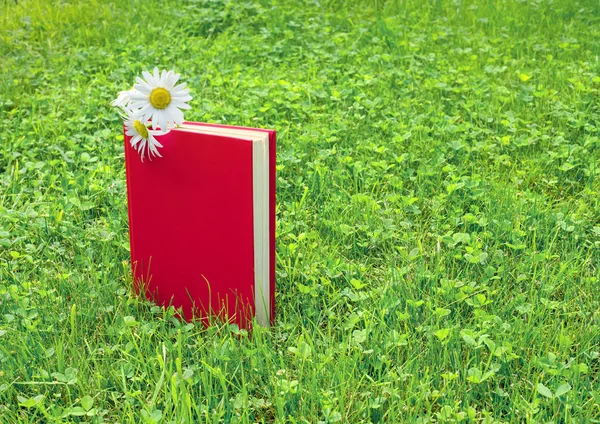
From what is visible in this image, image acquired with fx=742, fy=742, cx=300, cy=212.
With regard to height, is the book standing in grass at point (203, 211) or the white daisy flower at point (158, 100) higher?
the white daisy flower at point (158, 100)

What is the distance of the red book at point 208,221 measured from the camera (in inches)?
94.8

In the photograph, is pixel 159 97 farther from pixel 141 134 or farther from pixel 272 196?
pixel 272 196

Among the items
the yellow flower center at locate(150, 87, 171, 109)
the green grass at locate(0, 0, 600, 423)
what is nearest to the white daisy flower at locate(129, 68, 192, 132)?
the yellow flower center at locate(150, 87, 171, 109)

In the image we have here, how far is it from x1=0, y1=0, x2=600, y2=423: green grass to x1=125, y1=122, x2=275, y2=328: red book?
0.11 metres

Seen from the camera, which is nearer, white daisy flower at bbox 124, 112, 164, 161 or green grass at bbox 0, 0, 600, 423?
green grass at bbox 0, 0, 600, 423

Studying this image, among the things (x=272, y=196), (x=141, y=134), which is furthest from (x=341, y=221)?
(x=141, y=134)

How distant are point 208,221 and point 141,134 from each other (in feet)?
1.19

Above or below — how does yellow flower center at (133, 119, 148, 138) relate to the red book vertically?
above

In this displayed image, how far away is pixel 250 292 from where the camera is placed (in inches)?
99.5

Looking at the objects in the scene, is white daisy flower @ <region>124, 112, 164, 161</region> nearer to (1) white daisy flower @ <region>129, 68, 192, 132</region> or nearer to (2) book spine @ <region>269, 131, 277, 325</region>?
(1) white daisy flower @ <region>129, 68, 192, 132</region>

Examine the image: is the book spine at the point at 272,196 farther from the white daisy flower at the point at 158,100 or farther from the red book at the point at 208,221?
the white daisy flower at the point at 158,100

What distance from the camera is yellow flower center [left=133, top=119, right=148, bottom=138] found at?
243 centimetres

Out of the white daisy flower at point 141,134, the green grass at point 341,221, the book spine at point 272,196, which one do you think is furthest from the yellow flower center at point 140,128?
the green grass at point 341,221

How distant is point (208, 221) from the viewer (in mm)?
2508
